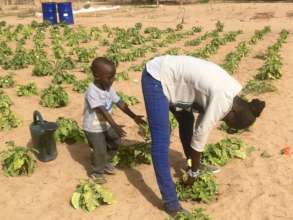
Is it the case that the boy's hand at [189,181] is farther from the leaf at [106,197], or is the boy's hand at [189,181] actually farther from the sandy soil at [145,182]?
the leaf at [106,197]

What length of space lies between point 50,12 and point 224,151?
16021 mm

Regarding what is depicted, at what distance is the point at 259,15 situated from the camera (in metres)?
23.7

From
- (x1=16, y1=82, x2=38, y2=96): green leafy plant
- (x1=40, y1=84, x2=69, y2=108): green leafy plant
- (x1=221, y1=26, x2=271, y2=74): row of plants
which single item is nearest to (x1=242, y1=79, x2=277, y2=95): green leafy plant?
(x1=221, y1=26, x2=271, y2=74): row of plants

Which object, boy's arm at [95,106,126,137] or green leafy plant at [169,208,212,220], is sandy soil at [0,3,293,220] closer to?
green leafy plant at [169,208,212,220]

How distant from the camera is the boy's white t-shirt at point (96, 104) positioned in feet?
16.2

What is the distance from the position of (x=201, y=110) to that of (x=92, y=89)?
1.24 metres

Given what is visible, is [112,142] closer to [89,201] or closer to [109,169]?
[109,169]

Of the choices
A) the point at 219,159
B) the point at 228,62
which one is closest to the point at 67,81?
the point at 228,62

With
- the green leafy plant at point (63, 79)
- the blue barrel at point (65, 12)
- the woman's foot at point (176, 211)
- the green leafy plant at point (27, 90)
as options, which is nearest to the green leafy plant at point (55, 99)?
the green leafy plant at point (27, 90)

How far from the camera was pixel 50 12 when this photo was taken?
2030cm

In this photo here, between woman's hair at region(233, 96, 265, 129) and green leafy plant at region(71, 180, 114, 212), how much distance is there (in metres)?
1.59

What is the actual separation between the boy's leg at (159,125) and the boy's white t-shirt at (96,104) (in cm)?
76

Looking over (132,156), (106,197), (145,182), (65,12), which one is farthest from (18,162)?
(65,12)

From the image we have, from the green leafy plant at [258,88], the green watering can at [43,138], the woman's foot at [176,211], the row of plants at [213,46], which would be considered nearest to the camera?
the woman's foot at [176,211]
